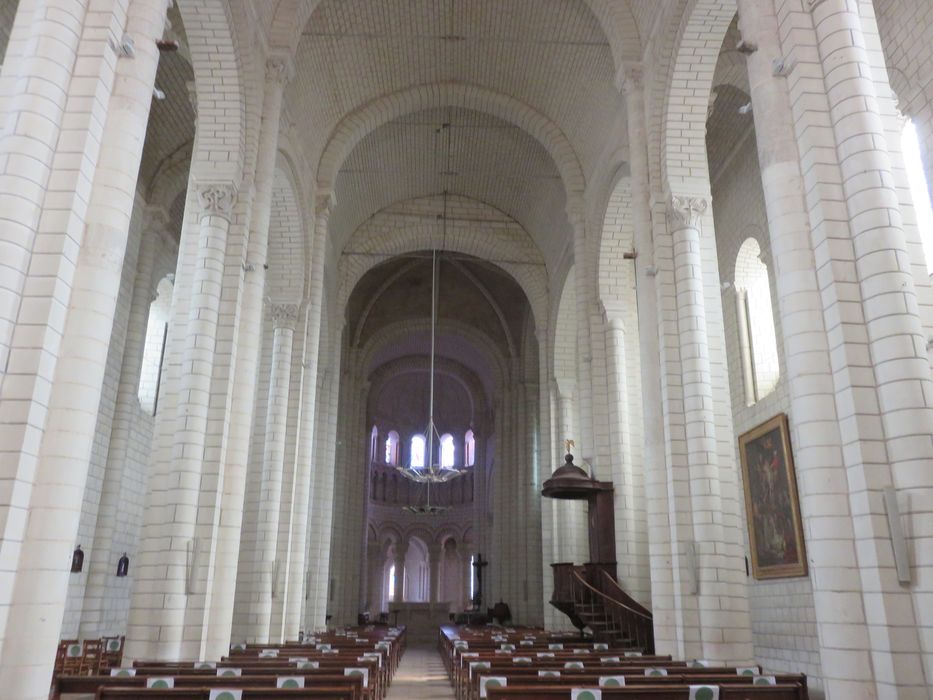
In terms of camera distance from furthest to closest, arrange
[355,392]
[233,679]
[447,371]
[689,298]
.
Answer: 1. [447,371]
2. [355,392]
3. [689,298]
4. [233,679]

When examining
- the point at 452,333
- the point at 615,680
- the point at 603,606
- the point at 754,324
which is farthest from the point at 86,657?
the point at 452,333

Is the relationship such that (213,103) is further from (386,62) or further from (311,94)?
(386,62)

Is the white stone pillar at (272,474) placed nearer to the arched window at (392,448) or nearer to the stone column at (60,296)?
the stone column at (60,296)

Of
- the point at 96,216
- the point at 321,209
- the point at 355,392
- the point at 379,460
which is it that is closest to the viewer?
the point at 96,216

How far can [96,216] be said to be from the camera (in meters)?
6.15

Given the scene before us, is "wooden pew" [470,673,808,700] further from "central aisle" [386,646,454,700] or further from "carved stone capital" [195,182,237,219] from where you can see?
"carved stone capital" [195,182,237,219]

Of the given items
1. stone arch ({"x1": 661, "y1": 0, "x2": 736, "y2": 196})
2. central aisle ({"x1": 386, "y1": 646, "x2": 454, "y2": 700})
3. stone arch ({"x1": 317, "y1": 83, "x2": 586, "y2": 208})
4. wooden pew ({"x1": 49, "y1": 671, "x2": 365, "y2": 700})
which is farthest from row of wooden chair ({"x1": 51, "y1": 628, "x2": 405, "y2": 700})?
stone arch ({"x1": 317, "y1": 83, "x2": 586, "y2": 208})

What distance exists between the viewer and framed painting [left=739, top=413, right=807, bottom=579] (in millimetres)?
13664

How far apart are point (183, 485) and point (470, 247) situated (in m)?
16.6

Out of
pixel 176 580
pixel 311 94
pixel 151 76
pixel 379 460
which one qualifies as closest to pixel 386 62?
pixel 311 94

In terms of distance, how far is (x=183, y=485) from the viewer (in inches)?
364

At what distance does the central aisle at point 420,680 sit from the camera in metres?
12.4

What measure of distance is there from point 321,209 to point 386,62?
3716 mm

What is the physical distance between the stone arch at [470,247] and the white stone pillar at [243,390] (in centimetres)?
1164
